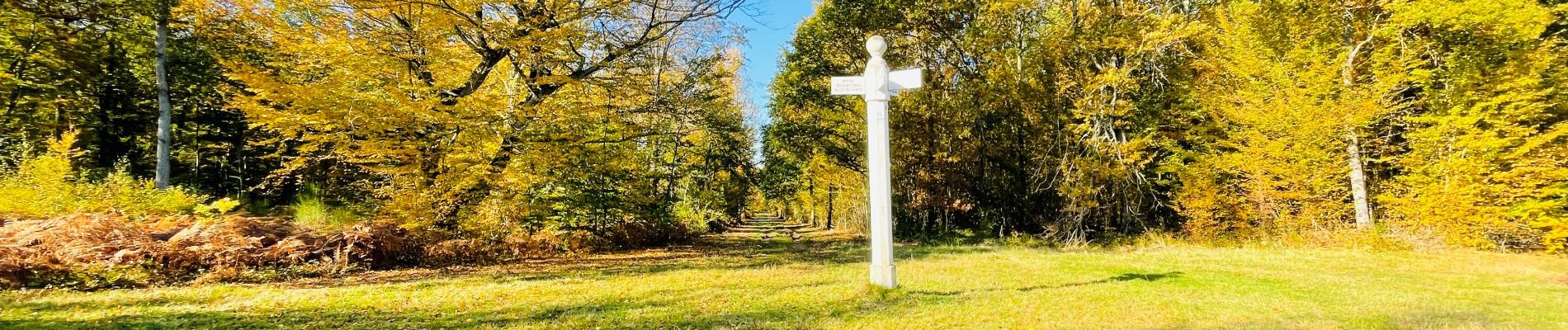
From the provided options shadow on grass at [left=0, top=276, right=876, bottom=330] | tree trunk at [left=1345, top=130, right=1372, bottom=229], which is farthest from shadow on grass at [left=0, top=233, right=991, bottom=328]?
tree trunk at [left=1345, top=130, right=1372, bottom=229]

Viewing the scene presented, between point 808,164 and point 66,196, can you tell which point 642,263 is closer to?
point 66,196

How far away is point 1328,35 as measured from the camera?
1211 cm

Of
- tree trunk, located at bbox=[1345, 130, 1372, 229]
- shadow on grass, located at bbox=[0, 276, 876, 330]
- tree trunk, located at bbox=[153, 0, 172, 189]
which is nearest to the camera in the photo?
shadow on grass, located at bbox=[0, 276, 876, 330]

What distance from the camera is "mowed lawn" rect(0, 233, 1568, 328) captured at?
13.8ft

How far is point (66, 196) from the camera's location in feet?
25.3

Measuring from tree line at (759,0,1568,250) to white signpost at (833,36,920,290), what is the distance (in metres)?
10.1

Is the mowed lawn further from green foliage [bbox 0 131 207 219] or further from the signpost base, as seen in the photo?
green foliage [bbox 0 131 207 219]

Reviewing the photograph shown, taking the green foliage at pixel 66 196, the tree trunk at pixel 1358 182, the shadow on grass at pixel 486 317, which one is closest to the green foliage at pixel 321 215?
the green foliage at pixel 66 196

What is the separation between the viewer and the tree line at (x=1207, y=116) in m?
9.34

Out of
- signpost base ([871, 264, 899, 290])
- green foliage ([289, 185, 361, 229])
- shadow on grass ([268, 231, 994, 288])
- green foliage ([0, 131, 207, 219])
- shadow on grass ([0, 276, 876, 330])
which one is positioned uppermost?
green foliage ([0, 131, 207, 219])

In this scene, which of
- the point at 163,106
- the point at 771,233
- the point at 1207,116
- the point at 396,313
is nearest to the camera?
the point at 396,313

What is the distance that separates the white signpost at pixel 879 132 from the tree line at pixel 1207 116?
10.1 metres

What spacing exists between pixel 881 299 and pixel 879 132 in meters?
1.44

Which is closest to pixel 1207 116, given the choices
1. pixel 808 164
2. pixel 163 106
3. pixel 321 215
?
pixel 808 164
